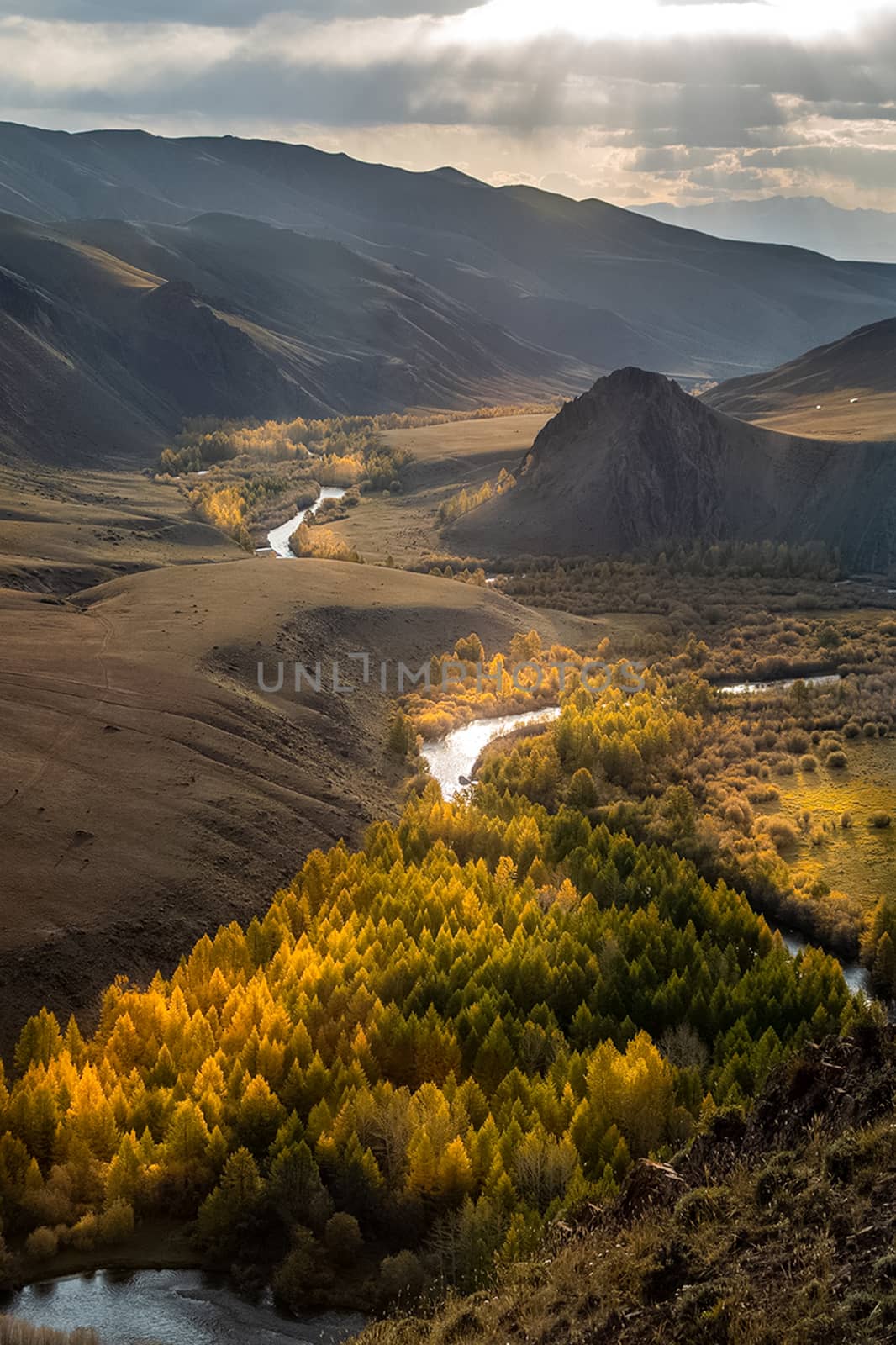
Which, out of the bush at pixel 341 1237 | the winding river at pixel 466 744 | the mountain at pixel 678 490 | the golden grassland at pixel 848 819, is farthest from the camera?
the mountain at pixel 678 490

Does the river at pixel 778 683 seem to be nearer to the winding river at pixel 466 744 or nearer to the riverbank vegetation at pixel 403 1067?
the winding river at pixel 466 744

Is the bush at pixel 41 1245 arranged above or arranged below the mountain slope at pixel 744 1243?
below

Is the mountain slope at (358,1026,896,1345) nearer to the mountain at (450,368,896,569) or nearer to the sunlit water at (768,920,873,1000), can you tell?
the sunlit water at (768,920,873,1000)

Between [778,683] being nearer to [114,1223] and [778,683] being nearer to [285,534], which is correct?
[114,1223]

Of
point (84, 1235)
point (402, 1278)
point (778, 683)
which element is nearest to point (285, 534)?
point (778, 683)

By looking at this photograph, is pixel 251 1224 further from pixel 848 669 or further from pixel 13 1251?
pixel 848 669

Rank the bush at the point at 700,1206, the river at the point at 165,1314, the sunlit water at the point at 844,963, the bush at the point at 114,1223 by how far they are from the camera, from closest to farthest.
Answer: the bush at the point at 700,1206
the river at the point at 165,1314
the bush at the point at 114,1223
the sunlit water at the point at 844,963

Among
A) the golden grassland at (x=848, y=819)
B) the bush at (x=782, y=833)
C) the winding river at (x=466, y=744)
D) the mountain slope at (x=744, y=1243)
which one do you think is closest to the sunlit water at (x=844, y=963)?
the golden grassland at (x=848, y=819)
